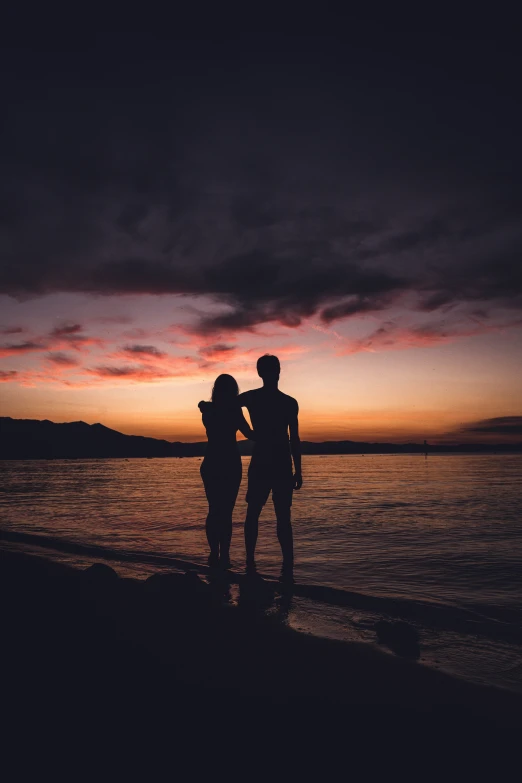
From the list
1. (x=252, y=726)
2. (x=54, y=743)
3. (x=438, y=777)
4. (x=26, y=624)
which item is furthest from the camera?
(x=26, y=624)

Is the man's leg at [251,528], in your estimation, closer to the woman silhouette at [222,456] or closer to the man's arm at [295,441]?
the woman silhouette at [222,456]

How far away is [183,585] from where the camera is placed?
16.1 ft

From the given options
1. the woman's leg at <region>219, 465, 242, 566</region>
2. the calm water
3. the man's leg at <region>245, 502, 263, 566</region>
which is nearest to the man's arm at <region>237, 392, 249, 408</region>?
the woman's leg at <region>219, 465, 242, 566</region>

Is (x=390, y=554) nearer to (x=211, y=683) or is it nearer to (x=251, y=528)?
(x=251, y=528)

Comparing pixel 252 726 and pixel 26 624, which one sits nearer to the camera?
pixel 252 726

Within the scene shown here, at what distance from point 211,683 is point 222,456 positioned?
381 cm

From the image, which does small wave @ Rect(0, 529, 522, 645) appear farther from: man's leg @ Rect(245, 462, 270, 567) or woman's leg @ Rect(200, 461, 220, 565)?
man's leg @ Rect(245, 462, 270, 567)

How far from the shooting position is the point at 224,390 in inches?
253

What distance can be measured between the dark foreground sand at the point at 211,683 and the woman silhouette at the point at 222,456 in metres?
2.02

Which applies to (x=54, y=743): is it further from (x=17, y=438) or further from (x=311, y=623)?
(x=17, y=438)

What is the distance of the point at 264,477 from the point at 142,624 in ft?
7.80

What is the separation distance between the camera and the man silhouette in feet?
19.5

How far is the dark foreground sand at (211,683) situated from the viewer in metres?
2.39

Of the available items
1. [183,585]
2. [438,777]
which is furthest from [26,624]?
[438,777]
